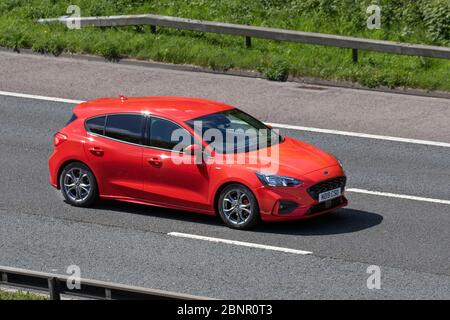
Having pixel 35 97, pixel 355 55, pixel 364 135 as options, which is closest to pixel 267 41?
pixel 355 55

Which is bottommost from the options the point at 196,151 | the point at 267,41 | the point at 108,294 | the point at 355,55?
the point at 108,294

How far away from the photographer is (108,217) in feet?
60.5

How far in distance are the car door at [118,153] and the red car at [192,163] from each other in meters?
0.01

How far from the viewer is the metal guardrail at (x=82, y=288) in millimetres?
13648

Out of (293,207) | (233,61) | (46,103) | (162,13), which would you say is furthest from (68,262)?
(162,13)

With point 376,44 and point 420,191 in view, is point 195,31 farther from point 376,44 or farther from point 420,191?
point 420,191

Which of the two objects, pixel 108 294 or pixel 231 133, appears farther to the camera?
pixel 231 133

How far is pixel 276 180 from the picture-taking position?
17.4m

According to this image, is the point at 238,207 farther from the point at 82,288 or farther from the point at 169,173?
the point at 82,288

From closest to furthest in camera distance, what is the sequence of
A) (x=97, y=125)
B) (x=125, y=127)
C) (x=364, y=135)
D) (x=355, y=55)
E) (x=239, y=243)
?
(x=239, y=243)
(x=125, y=127)
(x=97, y=125)
(x=364, y=135)
(x=355, y=55)

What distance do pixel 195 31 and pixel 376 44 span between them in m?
4.12

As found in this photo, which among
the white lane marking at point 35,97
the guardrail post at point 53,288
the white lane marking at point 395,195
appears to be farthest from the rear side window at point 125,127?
the white lane marking at point 35,97

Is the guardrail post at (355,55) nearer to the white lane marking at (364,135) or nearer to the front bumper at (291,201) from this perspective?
the white lane marking at (364,135)

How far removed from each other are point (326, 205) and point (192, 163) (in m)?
1.95
